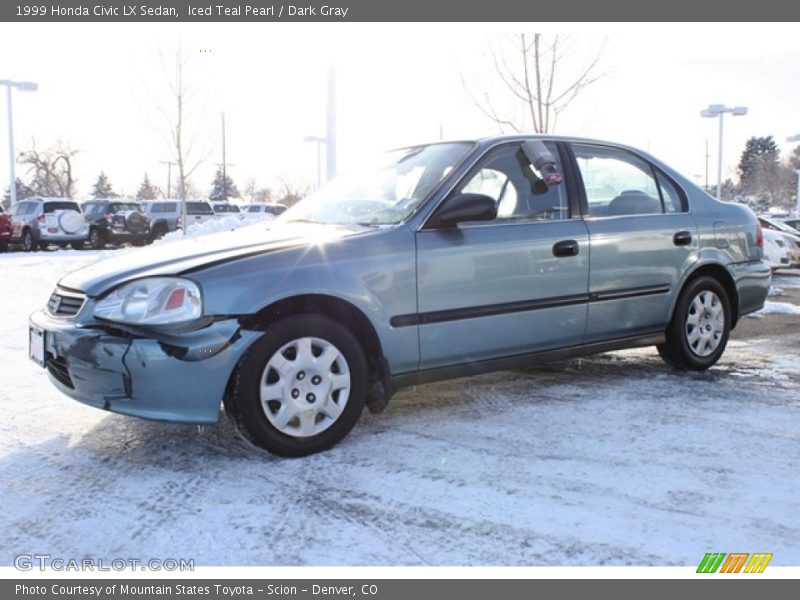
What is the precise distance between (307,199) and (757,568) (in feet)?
11.0

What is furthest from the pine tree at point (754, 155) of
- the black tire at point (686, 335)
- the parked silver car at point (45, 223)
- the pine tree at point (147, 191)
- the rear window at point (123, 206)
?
the black tire at point (686, 335)

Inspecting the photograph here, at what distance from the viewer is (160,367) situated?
10.5 ft

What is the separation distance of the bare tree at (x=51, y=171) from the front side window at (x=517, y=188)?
229ft

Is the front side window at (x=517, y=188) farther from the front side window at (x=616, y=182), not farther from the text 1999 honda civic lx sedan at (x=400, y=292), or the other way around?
the front side window at (x=616, y=182)

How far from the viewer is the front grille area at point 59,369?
11.2 feet

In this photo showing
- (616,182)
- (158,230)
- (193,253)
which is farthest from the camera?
(158,230)

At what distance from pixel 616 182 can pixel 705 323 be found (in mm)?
1241

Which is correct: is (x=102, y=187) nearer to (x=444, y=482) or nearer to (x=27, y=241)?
(x=27, y=241)

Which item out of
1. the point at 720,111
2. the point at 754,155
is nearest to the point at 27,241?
the point at 720,111

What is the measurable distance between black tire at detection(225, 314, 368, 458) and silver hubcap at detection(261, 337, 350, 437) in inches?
1.0

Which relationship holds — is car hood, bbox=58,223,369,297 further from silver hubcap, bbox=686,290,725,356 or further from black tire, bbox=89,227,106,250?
black tire, bbox=89,227,106,250

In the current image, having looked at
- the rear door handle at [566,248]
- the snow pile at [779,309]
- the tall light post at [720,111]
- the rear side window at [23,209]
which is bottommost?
the snow pile at [779,309]

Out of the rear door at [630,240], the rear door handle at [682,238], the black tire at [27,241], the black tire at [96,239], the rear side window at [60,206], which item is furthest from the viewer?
the black tire at [96,239]

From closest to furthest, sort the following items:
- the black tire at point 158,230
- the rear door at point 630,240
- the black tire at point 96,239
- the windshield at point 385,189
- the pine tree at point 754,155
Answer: the windshield at point 385,189 → the rear door at point 630,240 → the black tire at point 96,239 → the black tire at point 158,230 → the pine tree at point 754,155
